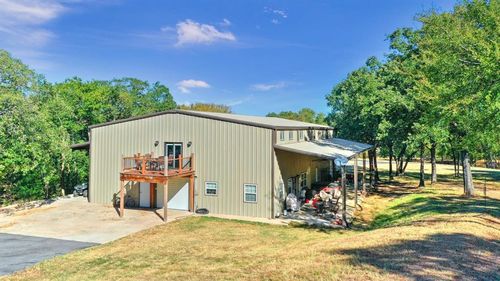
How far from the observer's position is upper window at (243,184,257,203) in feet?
56.6

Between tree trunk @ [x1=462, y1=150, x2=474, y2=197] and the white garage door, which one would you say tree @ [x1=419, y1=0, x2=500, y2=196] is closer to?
tree trunk @ [x1=462, y1=150, x2=474, y2=197]

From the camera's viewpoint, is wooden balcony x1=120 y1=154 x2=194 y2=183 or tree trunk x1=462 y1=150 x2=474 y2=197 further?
tree trunk x1=462 y1=150 x2=474 y2=197

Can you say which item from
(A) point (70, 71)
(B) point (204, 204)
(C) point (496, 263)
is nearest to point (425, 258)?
(C) point (496, 263)

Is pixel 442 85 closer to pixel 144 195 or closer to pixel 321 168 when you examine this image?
pixel 321 168

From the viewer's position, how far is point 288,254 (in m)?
9.43

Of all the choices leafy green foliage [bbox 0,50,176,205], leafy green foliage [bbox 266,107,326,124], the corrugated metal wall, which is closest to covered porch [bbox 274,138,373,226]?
the corrugated metal wall

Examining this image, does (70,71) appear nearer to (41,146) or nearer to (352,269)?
(41,146)

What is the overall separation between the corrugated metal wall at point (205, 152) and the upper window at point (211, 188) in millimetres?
228

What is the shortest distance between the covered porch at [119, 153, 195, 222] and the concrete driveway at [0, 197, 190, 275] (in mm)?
1037

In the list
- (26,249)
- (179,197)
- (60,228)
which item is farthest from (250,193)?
(26,249)

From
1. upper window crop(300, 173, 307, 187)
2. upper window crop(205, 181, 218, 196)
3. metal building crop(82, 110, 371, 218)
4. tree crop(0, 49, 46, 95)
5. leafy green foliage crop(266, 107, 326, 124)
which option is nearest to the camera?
metal building crop(82, 110, 371, 218)

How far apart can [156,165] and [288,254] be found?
34.5 feet

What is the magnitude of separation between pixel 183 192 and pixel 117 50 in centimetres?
3112

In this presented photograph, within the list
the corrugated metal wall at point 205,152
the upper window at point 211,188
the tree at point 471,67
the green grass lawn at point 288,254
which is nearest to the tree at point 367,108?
the tree at point 471,67
